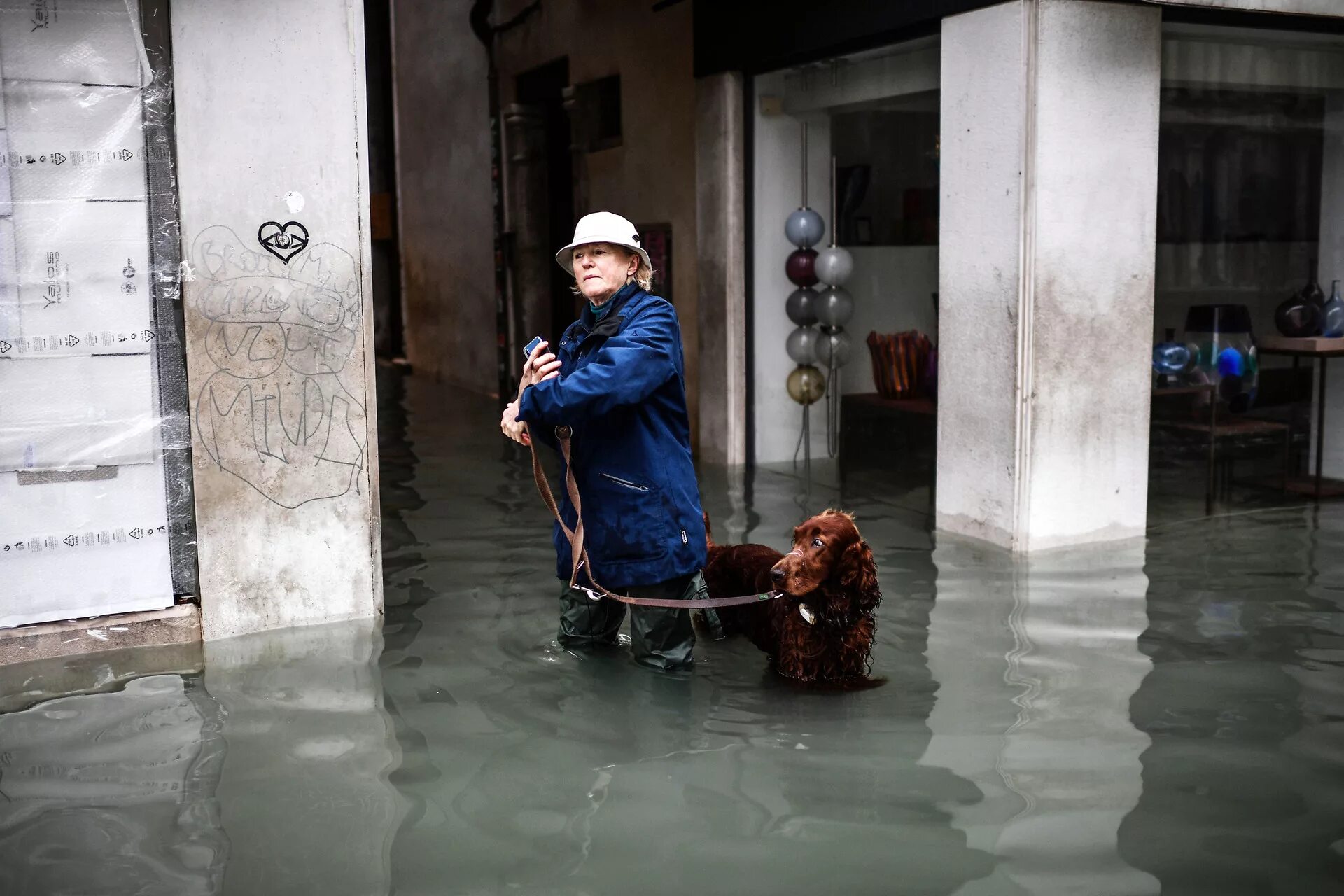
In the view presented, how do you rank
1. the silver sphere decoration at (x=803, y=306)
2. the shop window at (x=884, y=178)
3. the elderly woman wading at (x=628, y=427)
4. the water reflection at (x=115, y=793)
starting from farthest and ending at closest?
the silver sphere decoration at (x=803, y=306), the shop window at (x=884, y=178), the elderly woman wading at (x=628, y=427), the water reflection at (x=115, y=793)

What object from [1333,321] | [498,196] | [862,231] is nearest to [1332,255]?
[1333,321]

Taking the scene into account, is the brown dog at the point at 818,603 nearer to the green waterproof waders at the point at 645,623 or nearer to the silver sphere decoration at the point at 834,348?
the green waterproof waders at the point at 645,623

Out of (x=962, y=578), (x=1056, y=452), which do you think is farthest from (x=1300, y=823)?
(x=1056, y=452)

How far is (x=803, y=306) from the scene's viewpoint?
33.9 ft

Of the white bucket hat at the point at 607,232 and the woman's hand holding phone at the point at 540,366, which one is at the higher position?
the white bucket hat at the point at 607,232

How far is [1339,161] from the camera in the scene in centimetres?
905

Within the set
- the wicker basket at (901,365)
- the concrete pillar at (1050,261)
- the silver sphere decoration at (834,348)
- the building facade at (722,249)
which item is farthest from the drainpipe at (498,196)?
the concrete pillar at (1050,261)

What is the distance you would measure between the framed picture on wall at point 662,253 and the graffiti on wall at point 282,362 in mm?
5766

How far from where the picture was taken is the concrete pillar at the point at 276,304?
5.64 meters

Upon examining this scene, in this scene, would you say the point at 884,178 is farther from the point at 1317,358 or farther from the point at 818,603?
the point at 818,603

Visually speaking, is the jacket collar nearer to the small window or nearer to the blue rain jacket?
the blue rain jacket

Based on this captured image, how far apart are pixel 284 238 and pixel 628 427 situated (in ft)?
6.33

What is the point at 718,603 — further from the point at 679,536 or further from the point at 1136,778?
the point at 1136,778

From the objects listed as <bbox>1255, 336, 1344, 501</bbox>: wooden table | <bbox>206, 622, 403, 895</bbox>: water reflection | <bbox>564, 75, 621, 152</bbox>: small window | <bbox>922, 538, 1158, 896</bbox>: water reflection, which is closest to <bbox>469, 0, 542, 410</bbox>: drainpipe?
<bbox>564, 75, 621, 152</bbox>: small window
